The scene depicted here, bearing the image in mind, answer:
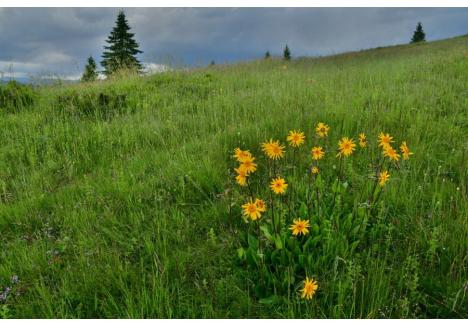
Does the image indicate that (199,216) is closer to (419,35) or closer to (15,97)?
(15,97)

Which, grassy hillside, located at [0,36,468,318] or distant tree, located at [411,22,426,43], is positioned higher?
distant tree, located at [411,22,426,43]

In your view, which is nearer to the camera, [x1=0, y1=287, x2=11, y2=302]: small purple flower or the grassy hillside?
the grassy hillside

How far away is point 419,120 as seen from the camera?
15.6 feet

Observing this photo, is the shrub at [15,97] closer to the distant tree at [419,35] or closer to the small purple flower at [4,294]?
the small purple flower at [4,294]

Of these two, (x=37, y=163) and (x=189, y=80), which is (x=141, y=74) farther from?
(x=37, y=163)

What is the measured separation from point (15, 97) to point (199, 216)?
22.4ft

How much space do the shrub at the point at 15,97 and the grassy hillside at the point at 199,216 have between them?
137 cm

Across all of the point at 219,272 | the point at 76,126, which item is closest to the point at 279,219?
the point at 219,272

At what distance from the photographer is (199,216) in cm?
299

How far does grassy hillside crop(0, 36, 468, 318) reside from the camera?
208 centimetres

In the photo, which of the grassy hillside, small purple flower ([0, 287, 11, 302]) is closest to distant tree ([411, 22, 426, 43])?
the grassy hillside

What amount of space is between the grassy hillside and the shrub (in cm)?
137

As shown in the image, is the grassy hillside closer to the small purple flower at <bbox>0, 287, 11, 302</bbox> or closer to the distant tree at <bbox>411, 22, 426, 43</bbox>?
the small purple flower at <bbox>0, 287, 11, 302</bbox>

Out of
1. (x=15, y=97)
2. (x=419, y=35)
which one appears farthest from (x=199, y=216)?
(x=419, y=35)
